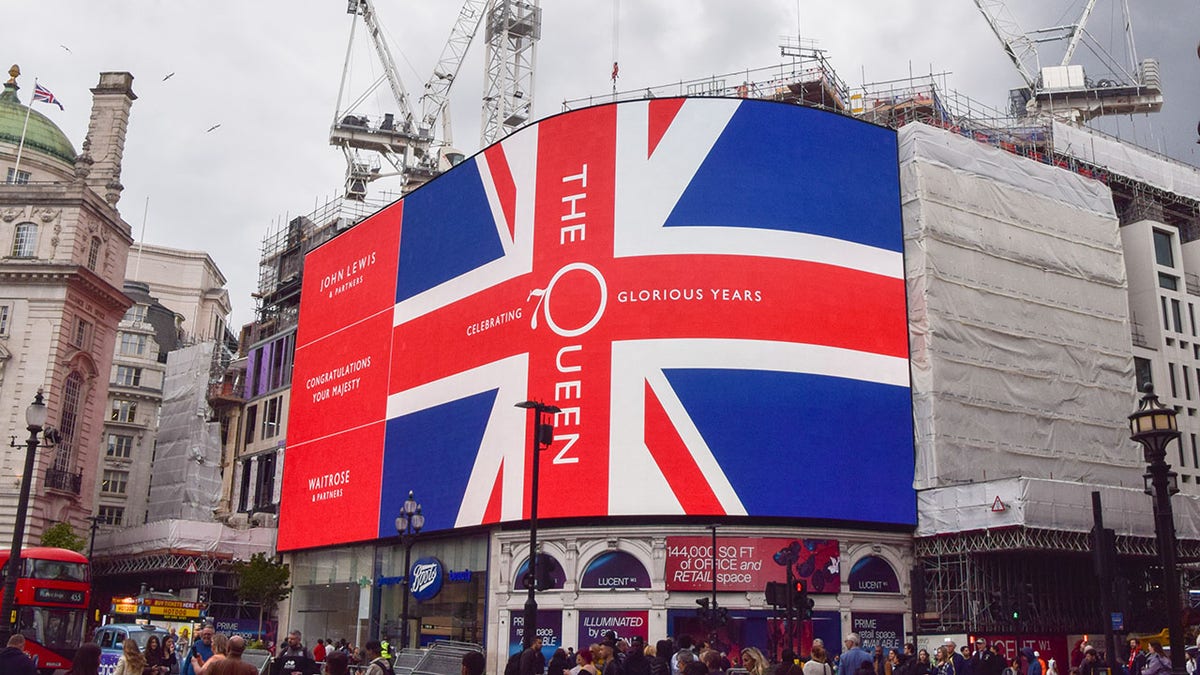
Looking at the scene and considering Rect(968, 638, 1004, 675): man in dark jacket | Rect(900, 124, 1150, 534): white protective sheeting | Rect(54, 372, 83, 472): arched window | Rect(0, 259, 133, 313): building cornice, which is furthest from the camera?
Rect(54, 372, 83, 472): arched window

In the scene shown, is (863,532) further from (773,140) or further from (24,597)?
(24,597)

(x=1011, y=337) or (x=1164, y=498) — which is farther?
(x=1011, y=337)

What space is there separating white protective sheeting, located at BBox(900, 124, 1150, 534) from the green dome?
197 feet

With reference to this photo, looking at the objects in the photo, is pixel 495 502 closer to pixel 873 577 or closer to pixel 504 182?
pixel 504 182

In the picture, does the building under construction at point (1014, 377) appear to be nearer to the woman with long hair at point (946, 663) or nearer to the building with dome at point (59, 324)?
the woman with long hair at point (946, 663)

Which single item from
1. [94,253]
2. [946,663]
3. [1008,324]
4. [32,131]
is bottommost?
[946,663]

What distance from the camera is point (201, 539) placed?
6088 cm

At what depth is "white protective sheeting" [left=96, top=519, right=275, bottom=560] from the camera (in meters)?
60.3

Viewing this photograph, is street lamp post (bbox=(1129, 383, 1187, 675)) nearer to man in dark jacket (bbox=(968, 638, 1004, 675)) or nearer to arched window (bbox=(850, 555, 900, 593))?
man in dark jacket (bbox=(968, 638, 1004, 675))

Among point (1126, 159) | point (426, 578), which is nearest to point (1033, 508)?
point (426, 578)

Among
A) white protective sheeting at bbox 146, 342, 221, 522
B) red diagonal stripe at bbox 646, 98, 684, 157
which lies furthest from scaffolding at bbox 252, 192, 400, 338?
red diagonal stripe at bbox 646, 98, 684, 157

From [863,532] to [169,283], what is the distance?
95.3 m

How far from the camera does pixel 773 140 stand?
46.5 meters

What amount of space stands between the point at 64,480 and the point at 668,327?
38105mm
